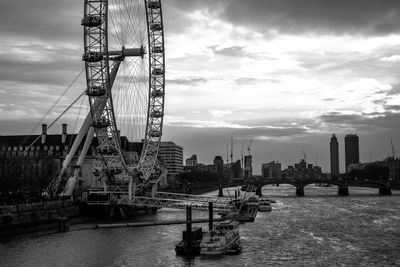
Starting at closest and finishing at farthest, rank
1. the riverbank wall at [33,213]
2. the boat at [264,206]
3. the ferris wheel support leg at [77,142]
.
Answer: the riverbank wall at [33,213]
the ferris wheel support leg at [77,142]
the boat at [264,206]

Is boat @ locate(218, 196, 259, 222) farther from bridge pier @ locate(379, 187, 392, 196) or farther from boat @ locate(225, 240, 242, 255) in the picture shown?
bridge pier @ locate(379, 187, 392, 196)

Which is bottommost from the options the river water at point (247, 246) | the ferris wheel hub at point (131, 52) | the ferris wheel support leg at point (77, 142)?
the river water at point (247, 246)

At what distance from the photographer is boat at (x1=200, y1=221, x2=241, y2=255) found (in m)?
40.4

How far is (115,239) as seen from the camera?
4919 centimetres

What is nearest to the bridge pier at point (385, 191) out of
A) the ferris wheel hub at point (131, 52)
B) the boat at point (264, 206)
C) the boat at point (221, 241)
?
the boat at point (264, 206)

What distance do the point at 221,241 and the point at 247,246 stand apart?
14.2 ft

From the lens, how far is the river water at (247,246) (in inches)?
1521

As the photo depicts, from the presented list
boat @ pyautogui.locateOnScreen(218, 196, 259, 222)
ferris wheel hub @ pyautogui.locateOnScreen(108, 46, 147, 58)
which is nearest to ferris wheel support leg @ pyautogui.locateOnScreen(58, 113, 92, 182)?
ferris wheel hub @ pyautogui.locateOnScreen(108, 46, 147, 58)

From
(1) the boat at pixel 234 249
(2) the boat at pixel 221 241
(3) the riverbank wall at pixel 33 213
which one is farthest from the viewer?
(3) the riverbank wall at pixel 33 213

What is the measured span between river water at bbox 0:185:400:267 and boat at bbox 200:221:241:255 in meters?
0.72

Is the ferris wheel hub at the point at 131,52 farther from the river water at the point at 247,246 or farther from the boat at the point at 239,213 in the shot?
the river water at the point at 247,246

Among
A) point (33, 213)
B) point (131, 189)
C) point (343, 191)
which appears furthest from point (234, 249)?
point (343, 191)

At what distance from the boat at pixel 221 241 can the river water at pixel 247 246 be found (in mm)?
720

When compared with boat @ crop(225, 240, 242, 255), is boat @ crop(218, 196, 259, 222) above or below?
above
